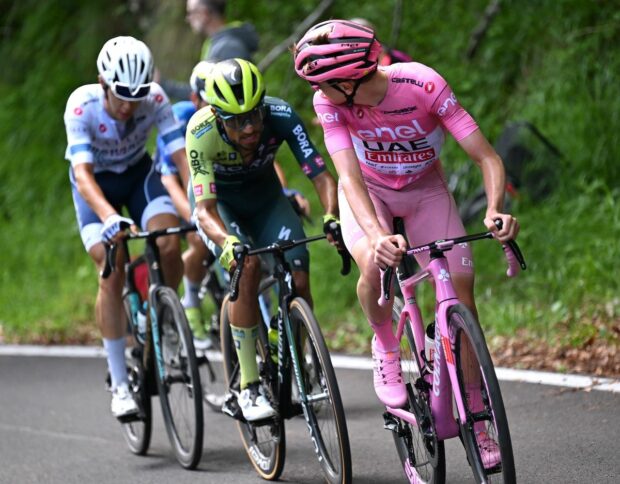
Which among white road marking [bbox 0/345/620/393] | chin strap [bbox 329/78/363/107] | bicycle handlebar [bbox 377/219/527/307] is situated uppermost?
chin strap [bbox 329/78/363/107]

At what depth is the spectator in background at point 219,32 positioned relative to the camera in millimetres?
9258

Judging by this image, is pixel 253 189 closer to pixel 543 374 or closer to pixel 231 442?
pixel 231 442

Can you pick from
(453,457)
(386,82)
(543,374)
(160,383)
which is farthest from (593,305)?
(386,82)

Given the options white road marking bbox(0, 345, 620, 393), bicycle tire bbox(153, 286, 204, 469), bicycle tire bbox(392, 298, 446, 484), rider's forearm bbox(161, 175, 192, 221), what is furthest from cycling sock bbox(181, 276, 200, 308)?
bicycle tire bbox(392, 298, 446, 484)

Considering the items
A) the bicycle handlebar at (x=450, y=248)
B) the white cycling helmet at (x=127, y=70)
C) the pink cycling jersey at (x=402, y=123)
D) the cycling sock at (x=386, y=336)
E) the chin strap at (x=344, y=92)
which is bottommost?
the cycling sock at (x=386, y=336)

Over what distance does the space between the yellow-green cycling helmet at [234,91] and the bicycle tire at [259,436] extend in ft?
3.64

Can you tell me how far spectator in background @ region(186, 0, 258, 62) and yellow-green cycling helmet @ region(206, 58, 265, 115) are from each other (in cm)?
315

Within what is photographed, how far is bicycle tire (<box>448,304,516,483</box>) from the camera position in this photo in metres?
4.33

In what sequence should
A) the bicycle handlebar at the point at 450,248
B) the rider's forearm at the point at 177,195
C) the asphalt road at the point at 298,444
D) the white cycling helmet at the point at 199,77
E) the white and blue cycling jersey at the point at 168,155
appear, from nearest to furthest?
the bicycle handlebar at the point at 450,248 < the asphalt road at the point at 298,444 < the white cycling helmet at the point at 199,77 < the rider's forearm at the point at 177,195 < the white and blue cycling jersey at the point at 168,155

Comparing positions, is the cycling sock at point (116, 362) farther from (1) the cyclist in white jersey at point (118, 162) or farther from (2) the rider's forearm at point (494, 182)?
(2) the rider's forearm at point (494, 182)

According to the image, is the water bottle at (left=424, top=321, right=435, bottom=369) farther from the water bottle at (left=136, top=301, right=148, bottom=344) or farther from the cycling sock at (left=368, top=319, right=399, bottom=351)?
the water bottle at (left=136, top=301, right=148, bottom=344)

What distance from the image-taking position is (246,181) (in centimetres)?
674

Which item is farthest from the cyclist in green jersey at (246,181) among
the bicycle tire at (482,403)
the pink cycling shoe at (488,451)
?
the pink cycling shoe at (488,451)

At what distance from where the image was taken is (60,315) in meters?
12.8
